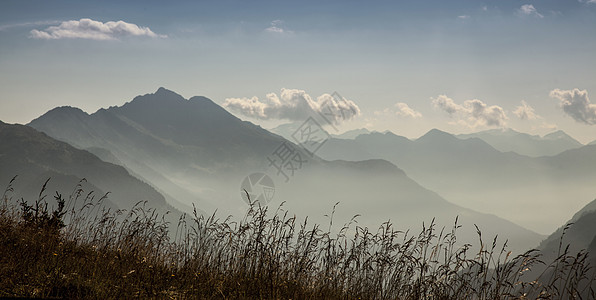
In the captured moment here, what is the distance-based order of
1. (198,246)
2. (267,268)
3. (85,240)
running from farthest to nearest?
(85,240) < (198,246) < (267,268)

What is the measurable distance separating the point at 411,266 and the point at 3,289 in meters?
5.09

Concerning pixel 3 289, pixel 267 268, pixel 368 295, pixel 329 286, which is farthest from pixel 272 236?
pixel 3 289

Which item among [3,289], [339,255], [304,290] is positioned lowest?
[3,289]

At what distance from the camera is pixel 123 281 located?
5.34 metres

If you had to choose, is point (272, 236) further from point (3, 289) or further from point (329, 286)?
point (3, 289)

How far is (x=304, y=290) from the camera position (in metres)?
5.62

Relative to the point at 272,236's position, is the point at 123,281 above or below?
below

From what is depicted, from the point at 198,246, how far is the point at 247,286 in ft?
5.97

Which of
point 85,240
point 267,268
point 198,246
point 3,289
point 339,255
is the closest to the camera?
point 3,289

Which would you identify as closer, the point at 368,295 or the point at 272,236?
the point at 368,295

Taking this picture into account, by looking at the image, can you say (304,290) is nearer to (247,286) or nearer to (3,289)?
(247,286)

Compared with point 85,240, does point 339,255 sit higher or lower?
higher

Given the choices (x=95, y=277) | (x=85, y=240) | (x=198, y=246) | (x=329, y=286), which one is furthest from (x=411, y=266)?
(x=85, y=240)

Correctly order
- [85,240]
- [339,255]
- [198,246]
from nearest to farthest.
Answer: [339,255] < [198,246] < [85,240]
